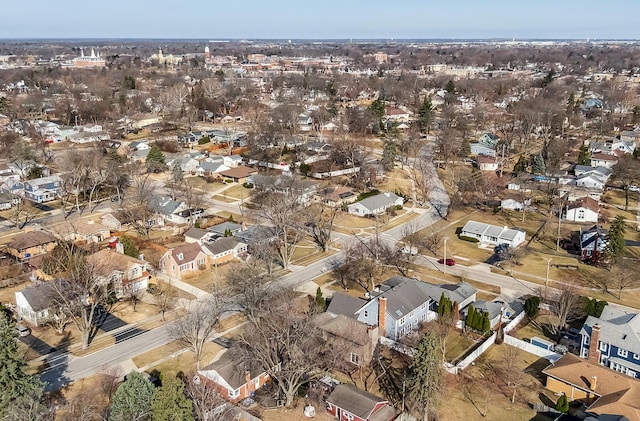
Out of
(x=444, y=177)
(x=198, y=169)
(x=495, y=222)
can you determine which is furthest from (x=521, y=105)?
(x=198, y=169)

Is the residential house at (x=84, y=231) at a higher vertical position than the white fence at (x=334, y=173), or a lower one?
lower

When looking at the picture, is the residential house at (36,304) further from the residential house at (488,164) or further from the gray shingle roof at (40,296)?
the residential house at (488,164)

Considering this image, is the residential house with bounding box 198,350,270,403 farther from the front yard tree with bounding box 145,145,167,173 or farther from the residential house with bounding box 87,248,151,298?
the front yard tree with bounding box 145,145,167,173

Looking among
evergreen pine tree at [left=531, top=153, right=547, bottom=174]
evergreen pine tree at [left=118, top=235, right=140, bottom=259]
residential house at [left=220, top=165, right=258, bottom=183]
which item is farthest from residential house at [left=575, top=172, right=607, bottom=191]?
evergreen pine tree at [left=118, top=235, right=140, bottom=259]

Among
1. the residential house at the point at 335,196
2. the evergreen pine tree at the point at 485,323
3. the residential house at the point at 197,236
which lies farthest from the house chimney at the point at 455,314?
the residential house at the point at 335,196

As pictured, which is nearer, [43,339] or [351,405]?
[351,405]

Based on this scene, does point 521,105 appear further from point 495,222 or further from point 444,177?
point 495,222
